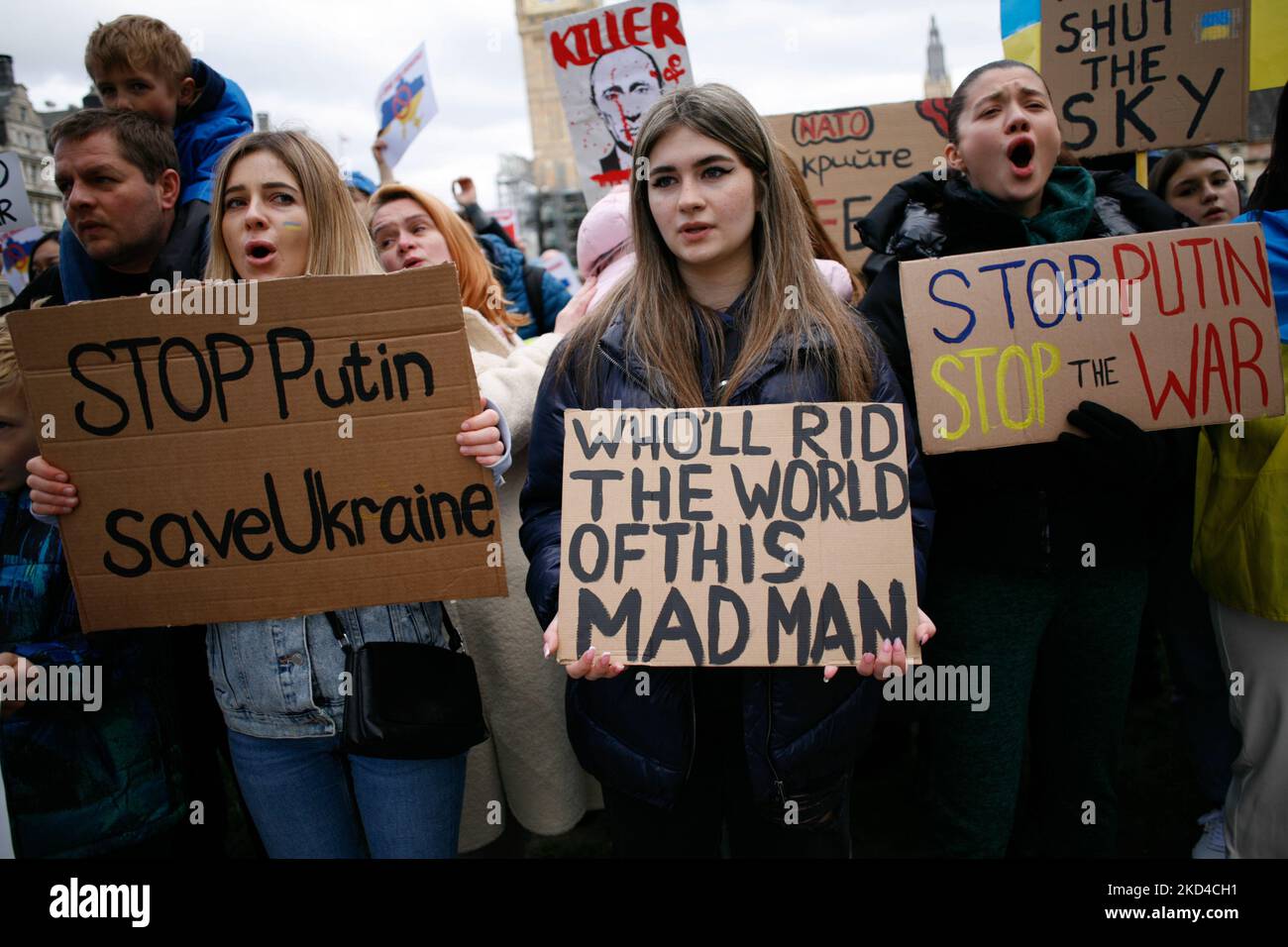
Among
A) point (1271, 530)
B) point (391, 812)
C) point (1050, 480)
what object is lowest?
point (391, 812)

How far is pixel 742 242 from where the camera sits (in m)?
1.93

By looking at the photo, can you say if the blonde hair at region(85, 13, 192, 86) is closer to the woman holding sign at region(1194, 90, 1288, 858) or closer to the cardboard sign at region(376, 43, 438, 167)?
the cardboard sign at region(376, 43, 438, 167)

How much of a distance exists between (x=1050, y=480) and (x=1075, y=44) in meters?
2.10

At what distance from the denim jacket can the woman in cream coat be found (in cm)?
51

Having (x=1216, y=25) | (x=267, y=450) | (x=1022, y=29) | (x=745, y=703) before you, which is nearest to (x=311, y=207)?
(x=267, y=450)

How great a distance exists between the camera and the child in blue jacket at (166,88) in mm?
2814

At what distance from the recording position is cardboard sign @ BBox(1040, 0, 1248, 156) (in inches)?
120

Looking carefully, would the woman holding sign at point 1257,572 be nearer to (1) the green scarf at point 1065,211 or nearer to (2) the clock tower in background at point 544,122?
(1) the green scarf at point 1065,211

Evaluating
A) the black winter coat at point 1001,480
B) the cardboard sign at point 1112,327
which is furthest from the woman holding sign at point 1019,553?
the cardboard sign at point 1112,327

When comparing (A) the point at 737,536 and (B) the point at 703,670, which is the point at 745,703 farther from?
(A) the point at 737,536

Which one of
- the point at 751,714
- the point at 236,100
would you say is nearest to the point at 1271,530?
the point at 751,714

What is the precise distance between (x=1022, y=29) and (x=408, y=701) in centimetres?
361

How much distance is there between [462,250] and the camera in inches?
112
